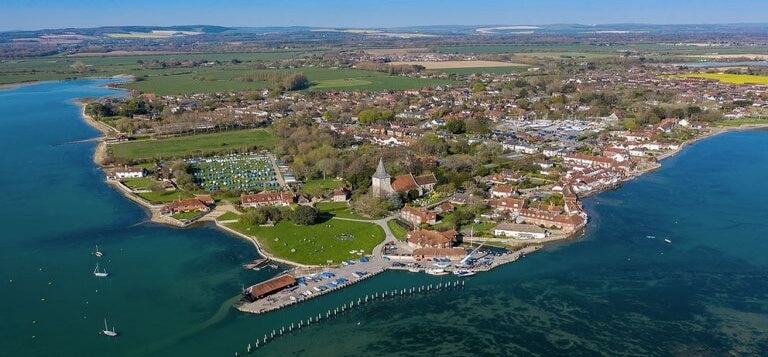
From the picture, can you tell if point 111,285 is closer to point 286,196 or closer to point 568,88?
point 286,196

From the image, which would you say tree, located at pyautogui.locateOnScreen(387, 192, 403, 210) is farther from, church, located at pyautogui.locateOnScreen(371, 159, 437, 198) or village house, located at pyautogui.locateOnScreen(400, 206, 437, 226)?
village house, located at pyautogui.locateOnScreen(400, 206, 437, 226)

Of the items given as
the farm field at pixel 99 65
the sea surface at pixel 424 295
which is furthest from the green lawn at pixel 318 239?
the farm field at pixel 99 65

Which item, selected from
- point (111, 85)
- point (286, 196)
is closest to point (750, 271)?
point (286, 196)

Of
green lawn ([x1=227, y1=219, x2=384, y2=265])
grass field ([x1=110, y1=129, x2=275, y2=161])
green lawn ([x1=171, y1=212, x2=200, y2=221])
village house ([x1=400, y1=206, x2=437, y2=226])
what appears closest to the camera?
green lawn ([x1=227, y1=219, x2=384, y2=265])

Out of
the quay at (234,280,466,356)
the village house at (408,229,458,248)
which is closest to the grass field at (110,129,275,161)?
the village house at (408,229,458,248)

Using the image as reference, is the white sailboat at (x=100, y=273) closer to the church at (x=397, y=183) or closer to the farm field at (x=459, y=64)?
the church at (x=397, y=183)
